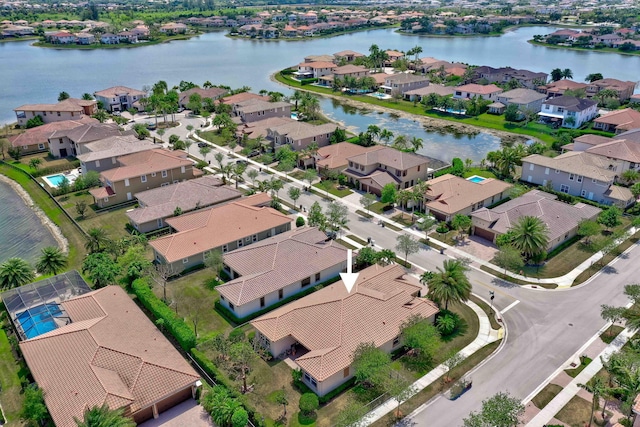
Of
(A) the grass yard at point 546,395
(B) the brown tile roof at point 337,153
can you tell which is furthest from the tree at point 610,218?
(B) the brown tile roof at point 337,153

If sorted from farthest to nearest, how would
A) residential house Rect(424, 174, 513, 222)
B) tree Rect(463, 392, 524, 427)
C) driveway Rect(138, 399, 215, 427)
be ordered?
residential house Rect(424, 174, 513, 222)
driveway Rect(138, 399, 215, 427)
tree Rect(463, 392, 524, 427)

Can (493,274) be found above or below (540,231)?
below

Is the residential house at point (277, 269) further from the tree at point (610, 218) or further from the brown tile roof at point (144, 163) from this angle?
the tree at point (610, 218)

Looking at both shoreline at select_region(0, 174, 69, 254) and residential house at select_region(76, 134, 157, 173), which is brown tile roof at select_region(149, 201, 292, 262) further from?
residential house at select_region(76, 134, 157, 173)

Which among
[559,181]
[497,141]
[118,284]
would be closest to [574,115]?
[497,141]

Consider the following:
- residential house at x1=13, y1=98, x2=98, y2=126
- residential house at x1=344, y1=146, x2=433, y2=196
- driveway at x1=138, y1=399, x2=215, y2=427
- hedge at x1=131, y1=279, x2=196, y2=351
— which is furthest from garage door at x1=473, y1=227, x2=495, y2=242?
residential house at x1=13, y1=98, x2=98, y2=126

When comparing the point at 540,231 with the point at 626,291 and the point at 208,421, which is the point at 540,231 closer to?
the point at 626,291
